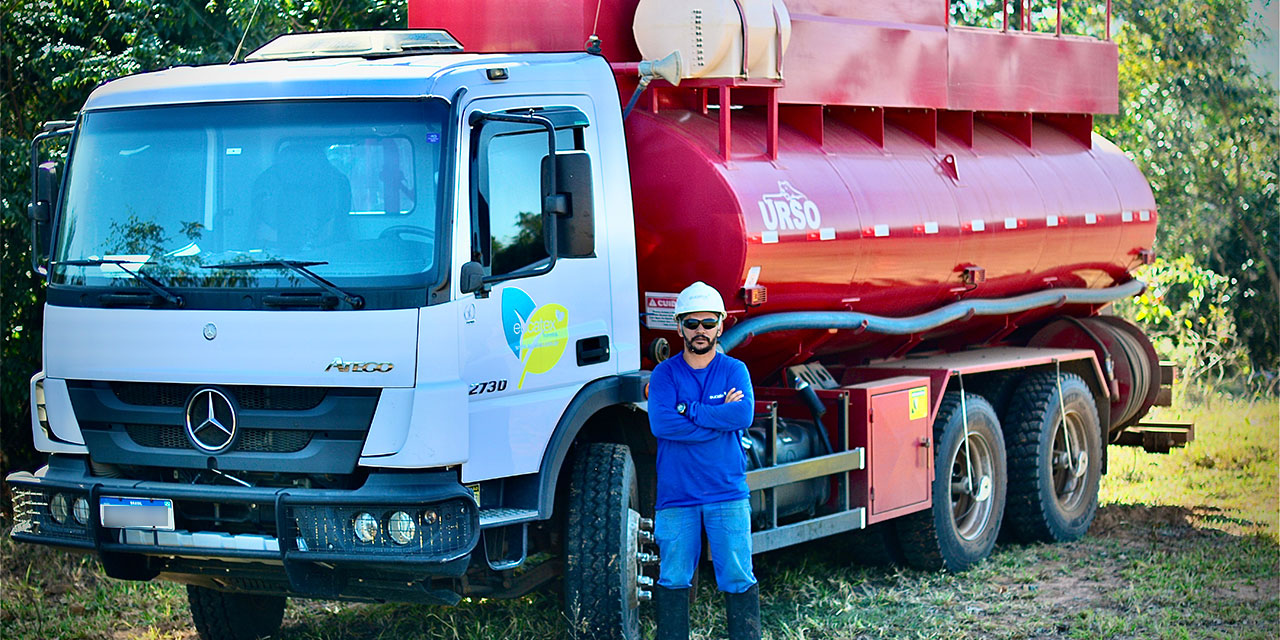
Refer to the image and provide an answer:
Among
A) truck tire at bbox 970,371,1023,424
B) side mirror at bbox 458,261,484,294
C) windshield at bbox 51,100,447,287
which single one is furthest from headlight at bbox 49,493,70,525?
truck tire at bbox 970,371,1023,424

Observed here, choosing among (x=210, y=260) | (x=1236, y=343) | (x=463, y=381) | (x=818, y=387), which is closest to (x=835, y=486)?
(x=818, y=387)

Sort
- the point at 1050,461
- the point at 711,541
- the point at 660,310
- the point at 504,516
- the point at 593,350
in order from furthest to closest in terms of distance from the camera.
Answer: the point at 1050,461, the point at 660,310, the point at 593,350, the point at 711,541, the point at 504,516

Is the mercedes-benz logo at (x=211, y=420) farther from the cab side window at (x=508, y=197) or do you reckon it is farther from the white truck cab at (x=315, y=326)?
the cab side window at (x=508, y=197)

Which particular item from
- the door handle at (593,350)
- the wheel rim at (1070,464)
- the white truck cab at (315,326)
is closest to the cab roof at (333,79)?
the white truck cab at (315,326)

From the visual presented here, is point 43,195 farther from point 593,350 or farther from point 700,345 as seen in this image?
point 700,345

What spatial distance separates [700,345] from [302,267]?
1708 millimetres

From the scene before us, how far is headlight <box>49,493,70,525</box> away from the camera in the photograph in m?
6.93

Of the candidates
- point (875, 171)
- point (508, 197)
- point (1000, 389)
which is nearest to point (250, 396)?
point (508, 197)

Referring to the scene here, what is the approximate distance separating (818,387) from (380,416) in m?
3.74

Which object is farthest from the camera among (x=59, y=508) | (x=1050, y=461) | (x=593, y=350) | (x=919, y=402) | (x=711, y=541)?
(x=1050, y=461)

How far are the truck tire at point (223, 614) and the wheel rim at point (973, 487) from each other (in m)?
4.54

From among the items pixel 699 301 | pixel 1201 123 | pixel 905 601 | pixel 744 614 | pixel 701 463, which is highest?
pixel 699 301

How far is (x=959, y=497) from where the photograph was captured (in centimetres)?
1060

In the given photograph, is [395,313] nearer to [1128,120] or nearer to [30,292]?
[30,292]
